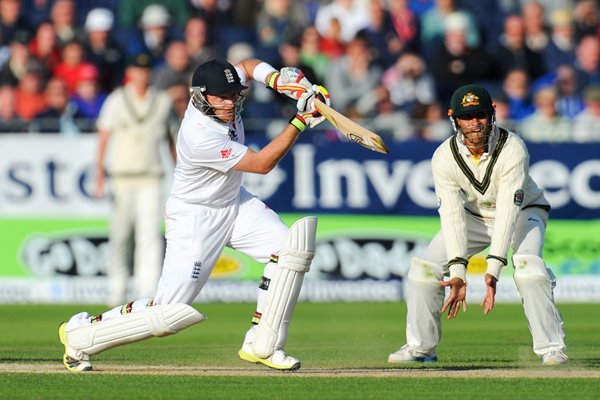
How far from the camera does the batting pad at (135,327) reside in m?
8.04

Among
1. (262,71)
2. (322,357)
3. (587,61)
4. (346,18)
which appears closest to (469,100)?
(262,71)

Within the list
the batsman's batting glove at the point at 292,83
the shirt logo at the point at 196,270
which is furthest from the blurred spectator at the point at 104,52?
the shirt logo at the point at 196,270

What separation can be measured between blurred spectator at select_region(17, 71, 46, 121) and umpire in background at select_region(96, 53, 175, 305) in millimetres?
1940

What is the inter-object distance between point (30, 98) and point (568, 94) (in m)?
6.50

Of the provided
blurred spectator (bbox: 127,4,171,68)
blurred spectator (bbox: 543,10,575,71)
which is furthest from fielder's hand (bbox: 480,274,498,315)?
blurred spectator (bbox: 543,10,575,71)

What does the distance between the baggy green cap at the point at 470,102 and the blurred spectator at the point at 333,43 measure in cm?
856

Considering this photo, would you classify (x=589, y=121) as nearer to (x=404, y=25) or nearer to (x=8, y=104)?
(x=404, y=25)

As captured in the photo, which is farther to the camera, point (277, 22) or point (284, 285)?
point (277, 22)

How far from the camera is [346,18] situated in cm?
1783

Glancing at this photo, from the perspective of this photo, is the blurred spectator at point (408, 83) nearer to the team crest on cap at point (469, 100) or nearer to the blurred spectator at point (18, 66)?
the blurred spectator at point (18, 66)

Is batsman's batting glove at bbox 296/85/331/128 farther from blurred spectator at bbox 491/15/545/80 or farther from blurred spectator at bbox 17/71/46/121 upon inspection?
blurred spectator at bbox 491/15/545/80

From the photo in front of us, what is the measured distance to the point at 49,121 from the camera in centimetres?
1530

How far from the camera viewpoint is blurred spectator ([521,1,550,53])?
687 inches

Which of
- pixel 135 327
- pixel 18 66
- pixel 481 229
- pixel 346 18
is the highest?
pixel 346 18
